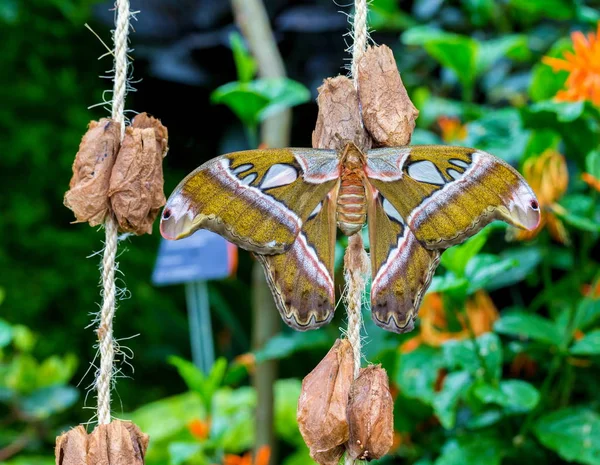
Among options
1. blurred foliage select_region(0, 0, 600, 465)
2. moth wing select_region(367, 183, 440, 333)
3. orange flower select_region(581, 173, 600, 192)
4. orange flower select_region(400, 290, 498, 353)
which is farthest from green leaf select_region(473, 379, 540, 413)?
moth wing select_region(367, 183, 440, 333)

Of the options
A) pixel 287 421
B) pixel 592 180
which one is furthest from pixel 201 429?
pixel 592 180

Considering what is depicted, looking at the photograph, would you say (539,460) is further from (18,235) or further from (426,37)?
(18,235)

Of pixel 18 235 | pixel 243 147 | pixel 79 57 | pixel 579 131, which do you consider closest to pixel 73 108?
pixel 79 57

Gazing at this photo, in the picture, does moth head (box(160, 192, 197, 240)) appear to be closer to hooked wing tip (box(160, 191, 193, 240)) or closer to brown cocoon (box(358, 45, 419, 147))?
hooked wing tip (box(160, 191, 193, 240))

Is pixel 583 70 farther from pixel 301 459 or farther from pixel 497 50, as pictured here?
pixel 301 459

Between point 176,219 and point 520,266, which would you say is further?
point 520,266

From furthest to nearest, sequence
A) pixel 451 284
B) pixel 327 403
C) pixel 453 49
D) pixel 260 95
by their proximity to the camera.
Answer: pixel 453 49 < pixel 260 95 < pixel 451 284 < pixel 327 403
